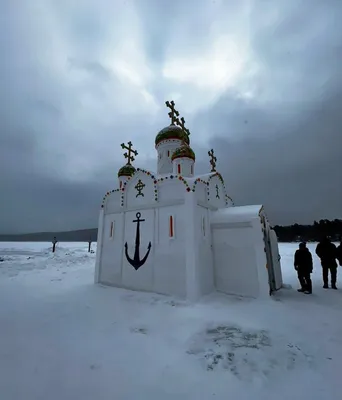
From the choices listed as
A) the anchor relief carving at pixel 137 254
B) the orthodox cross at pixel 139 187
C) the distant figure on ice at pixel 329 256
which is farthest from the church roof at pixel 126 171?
the distant figure on ice at pixel 329 256

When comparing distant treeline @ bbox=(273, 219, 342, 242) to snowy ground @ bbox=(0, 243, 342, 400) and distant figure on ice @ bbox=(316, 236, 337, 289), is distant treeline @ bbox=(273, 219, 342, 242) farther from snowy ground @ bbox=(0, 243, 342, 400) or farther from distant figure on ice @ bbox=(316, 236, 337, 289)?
snowy ground @ bbox=(0, 243, 342, 400)

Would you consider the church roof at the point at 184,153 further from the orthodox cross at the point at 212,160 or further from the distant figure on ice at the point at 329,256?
the distant figure on ice at the point at 329,256

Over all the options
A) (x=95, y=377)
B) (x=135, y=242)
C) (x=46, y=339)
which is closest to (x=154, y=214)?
(x=135, y=242)

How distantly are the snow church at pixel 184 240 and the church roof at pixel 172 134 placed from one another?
202 cm

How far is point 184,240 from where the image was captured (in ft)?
24.8

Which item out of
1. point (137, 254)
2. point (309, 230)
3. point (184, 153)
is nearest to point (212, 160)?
point (184, 153)

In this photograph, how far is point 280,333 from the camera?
4.45 m

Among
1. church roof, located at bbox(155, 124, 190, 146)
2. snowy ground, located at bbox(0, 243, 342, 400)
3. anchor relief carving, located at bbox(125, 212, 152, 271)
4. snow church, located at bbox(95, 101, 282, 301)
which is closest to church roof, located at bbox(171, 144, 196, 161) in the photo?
snow church, located at bbox(95, 101, 282, 301)

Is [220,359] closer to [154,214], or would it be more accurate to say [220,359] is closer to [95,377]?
[95,377]

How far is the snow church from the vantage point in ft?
23.9

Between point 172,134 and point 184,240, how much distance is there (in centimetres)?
627

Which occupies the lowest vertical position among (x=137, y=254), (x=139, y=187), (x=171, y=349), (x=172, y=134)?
(x=171, y=349)

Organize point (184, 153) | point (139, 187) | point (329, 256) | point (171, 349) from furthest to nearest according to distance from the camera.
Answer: point (184, 153) → point (139, 187) → point (329, 256) → point (171, 349)

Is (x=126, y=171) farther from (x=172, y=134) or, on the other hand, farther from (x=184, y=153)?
(x=184, y=153)
